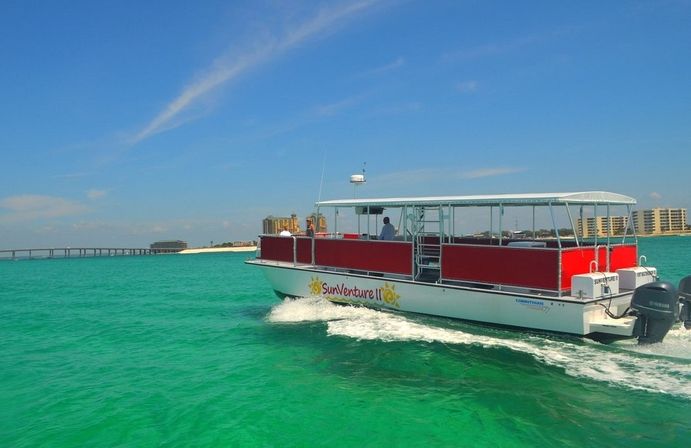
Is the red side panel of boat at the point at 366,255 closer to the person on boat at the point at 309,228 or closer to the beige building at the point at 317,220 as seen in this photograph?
the person on boat at the point at 309,228

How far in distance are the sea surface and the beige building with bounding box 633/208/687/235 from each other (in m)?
172

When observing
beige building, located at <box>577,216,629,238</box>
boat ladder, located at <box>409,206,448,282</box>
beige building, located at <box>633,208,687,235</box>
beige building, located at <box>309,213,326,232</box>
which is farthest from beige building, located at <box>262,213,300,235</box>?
beige building, located at <box>633,208,687,235</box>

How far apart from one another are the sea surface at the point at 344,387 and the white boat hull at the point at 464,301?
0.37m

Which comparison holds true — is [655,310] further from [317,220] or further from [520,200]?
[317,220]

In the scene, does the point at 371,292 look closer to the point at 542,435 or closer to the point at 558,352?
the point at 558,352

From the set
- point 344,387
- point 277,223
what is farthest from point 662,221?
point 344,387

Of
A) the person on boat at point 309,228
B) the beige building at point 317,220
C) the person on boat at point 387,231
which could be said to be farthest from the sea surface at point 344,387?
the beige building at point 317,220

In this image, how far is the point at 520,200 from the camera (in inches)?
420

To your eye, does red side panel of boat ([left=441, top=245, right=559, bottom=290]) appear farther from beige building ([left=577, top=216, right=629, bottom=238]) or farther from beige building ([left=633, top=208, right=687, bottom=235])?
beige building ([left=633, top=208, right=687, bottom=235])

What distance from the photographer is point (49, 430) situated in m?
7.14

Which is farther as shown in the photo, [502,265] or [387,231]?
[387,231]

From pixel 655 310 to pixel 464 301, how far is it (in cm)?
382

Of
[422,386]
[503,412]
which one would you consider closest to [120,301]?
[422,386]

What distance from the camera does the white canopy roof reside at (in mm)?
10484
